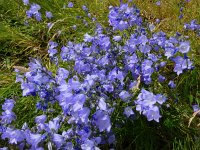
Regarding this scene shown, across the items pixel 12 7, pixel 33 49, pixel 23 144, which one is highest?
pixel 12 7

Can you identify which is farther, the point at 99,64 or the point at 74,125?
the point at 99,64

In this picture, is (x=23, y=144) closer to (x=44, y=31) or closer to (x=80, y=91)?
(x=80, y=91)

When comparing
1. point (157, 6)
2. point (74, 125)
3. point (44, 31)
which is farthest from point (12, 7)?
point (74, 125)

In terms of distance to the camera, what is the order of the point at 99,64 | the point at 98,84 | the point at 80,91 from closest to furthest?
the point at 80,91 → the point at 98,84 → the point at 99,64

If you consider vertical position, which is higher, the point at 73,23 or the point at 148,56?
the point at 73,23

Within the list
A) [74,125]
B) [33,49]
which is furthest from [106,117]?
[33,49]

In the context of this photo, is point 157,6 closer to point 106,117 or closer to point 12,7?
point 12,7

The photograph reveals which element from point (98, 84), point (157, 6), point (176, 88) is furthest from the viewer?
point (157, 6)
